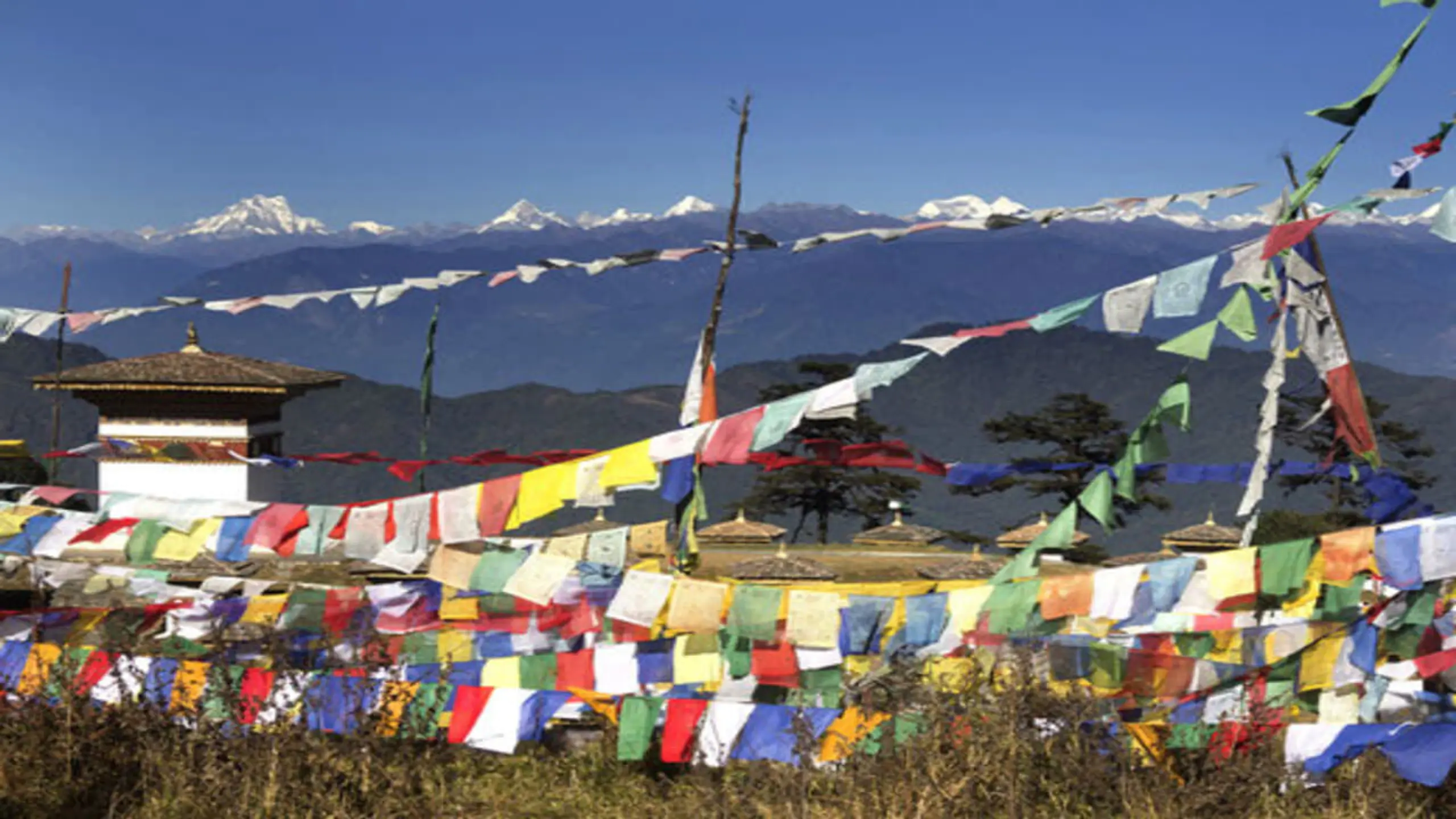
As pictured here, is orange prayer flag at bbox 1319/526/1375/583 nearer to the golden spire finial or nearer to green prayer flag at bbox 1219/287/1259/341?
green prayer flag at bbox 1219/287/1259/341

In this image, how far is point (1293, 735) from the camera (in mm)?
8484

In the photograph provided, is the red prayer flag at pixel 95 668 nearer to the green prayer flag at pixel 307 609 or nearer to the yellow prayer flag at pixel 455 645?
the green prayer flag at pixel 307 609

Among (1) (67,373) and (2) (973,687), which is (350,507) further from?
(1) (67,373)

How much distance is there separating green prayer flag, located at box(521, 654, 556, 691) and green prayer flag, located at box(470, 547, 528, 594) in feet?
1.72

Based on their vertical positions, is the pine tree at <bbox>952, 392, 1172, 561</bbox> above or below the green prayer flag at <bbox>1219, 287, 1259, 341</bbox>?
below

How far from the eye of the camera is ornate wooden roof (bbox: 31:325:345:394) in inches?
1104

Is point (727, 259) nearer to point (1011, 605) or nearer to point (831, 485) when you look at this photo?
point (1011, 605)

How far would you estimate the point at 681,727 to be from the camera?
900cm

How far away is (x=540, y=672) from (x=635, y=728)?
164cm

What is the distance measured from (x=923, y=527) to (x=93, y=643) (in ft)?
96.1

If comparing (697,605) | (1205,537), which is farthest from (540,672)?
(1205,537)

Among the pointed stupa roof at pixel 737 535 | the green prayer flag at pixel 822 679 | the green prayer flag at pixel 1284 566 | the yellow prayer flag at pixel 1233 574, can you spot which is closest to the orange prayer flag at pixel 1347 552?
the green prayer flag at pixel 1284 566

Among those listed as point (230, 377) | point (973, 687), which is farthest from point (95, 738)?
point (230, 377)


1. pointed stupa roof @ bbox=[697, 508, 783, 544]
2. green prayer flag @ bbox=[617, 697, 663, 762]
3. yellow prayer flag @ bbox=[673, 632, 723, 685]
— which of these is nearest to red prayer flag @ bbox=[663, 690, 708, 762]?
green prayer flag @ bbox=[617, 697, 663, 762]
